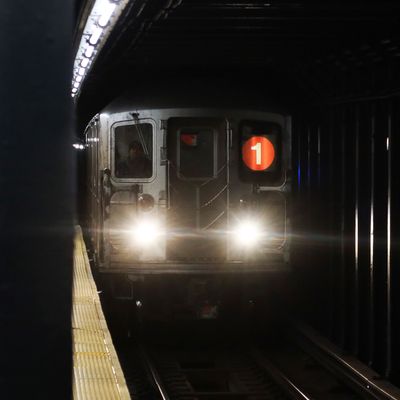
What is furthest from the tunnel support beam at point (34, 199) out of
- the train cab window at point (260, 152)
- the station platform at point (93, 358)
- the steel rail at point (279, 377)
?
the train cab window at point (260, 152)

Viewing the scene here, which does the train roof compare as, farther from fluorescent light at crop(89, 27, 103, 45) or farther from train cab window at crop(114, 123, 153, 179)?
fluorescent light at crop(89, 27, 103, 45)

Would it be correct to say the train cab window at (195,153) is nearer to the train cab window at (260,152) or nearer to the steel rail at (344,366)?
the train cab window at (260,152)

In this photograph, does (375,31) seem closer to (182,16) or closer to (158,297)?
(182,16)

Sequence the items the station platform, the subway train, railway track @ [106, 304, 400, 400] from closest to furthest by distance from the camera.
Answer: the station platform, railway track @ [106, 304, 400, 400], the subway train

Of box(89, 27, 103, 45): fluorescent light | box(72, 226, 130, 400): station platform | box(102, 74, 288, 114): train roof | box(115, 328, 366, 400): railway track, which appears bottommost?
box(115, 328, 366, 400): railway track

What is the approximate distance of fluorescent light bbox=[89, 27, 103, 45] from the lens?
642 centimetres

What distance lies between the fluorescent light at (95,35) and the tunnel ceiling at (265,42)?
151 mm

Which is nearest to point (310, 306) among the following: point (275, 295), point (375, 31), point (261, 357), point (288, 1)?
point (275, 295)

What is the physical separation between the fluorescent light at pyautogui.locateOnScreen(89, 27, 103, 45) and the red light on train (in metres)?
2.36

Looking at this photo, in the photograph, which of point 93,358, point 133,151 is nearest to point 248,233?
point 133,151

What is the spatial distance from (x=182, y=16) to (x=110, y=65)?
260cm

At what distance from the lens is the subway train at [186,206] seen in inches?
320

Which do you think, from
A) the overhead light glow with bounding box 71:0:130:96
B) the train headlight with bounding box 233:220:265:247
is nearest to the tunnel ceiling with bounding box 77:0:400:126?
the overhead light glow with bounding box 71:0:130:96

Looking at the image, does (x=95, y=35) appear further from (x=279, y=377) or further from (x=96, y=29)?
(x=279, y=377)
